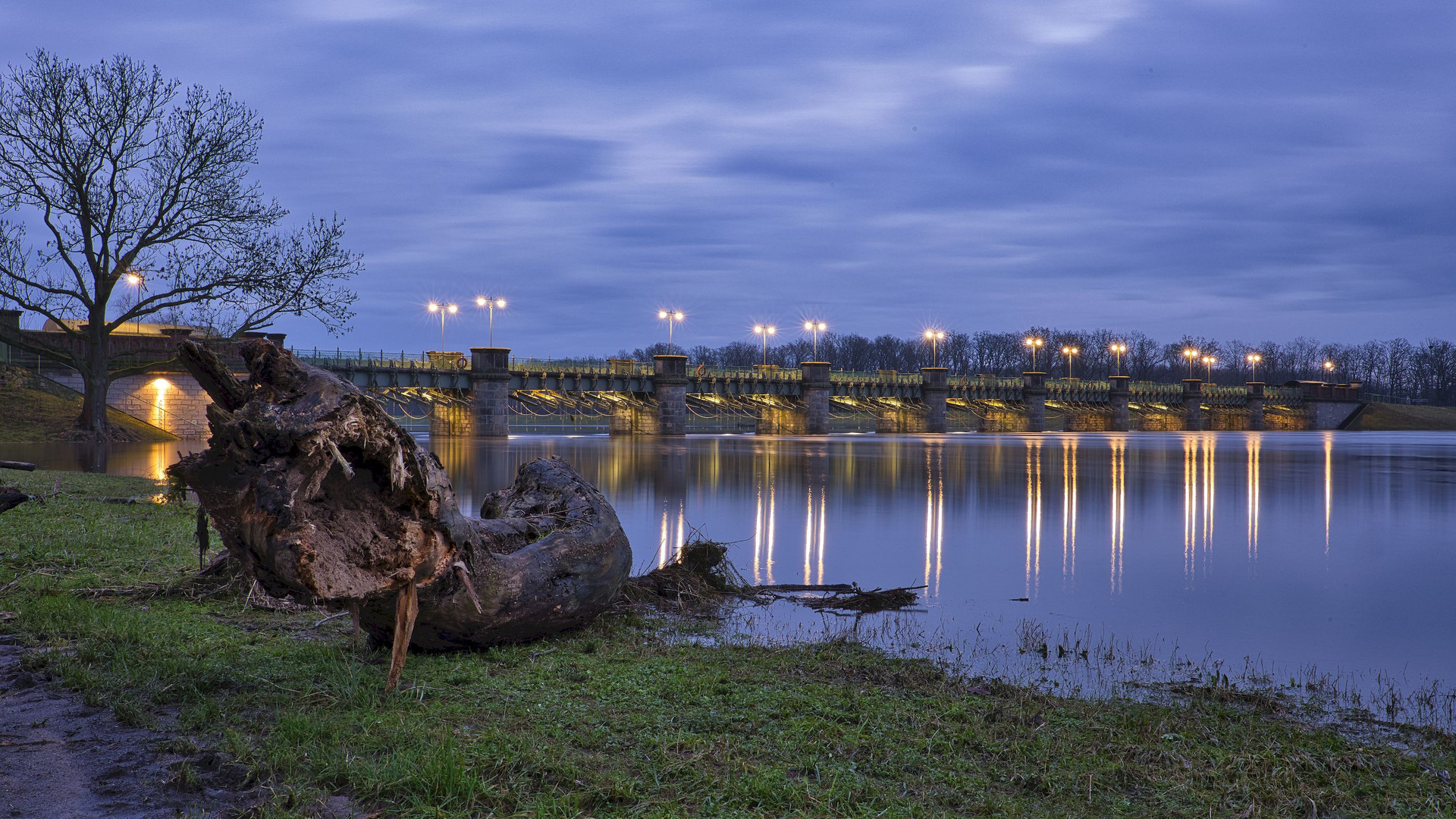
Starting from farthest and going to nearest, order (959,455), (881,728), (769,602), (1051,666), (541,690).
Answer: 1. (959,455)
2. (769,602)
3. (1051,666)
4. (541,690)
5. (881,728)

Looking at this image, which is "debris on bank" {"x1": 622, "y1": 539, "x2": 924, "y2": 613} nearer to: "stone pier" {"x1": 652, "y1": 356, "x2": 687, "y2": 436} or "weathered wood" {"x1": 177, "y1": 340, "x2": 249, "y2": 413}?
"weathered wood" {"x1": 177, "y1": 340, "x2": 249, "y2": 413}

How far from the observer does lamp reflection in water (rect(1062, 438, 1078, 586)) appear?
15.8 m

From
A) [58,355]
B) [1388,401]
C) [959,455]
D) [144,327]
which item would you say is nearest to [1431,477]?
[959,455]

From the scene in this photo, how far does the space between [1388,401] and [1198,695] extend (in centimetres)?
18626

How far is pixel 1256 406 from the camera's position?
140m

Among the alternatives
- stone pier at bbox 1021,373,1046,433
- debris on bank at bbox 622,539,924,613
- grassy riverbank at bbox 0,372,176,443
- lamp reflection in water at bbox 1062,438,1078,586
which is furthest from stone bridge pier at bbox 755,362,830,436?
debris on bank at bbox 622,539,924,613

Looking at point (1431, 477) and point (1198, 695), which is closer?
point (1198, 695)

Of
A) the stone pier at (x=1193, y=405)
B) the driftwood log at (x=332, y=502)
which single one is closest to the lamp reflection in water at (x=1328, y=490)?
the driftwood log at (x=332, y=502)

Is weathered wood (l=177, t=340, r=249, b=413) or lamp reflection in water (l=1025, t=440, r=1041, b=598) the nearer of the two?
weathered wood (l=177, t=340, r=249, b=413)

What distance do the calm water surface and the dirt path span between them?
26.2 feet

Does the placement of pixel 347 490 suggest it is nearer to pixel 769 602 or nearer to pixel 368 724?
pixel 368 724

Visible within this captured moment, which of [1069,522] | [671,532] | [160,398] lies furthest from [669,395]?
[671,532]

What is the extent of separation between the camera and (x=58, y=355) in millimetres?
41969

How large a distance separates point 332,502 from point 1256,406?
506 feet
